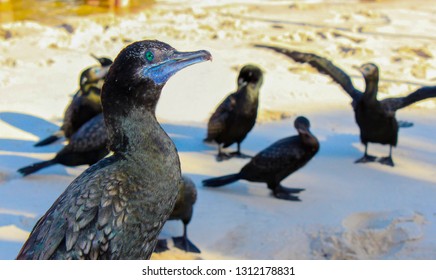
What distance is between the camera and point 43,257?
9.14 ft

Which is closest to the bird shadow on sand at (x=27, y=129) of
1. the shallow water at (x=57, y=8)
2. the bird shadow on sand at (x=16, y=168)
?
the bird shadow on sand at (x=16, y=168)

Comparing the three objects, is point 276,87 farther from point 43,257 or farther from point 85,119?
point 43,257

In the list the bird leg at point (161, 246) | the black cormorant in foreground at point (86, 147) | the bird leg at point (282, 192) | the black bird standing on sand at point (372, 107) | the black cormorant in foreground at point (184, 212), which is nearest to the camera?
the black cormorant in foreground at point (184, 212)

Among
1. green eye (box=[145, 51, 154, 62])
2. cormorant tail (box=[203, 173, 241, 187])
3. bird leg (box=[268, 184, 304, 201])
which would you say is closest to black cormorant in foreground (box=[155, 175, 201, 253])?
cormorant tail (box=[203, 173, 241, 187])

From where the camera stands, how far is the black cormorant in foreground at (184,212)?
4.68 m

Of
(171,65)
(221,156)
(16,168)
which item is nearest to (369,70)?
(221,156)

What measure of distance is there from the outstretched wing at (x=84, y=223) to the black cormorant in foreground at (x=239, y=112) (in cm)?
352

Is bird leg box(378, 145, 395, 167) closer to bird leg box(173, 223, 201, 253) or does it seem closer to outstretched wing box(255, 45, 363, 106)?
outstretched wing box(255, 45, 363, 106)

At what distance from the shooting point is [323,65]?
20.1 ft

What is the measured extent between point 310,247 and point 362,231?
43 cm

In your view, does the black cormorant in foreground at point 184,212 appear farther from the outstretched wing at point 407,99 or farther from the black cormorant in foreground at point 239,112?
the outstretched wing at point 407,99

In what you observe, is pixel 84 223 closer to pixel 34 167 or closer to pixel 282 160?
pixel 282 160

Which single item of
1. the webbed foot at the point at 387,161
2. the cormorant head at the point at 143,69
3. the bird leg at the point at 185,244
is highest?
the cormorant head at the point at 143,69

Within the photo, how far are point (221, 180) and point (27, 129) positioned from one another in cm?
259
